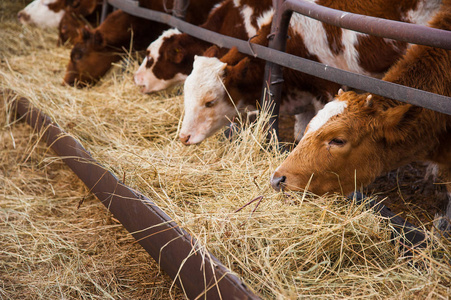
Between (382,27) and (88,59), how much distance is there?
4121mm

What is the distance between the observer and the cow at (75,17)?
22.9 feet

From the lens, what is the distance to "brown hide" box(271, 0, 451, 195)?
2576mm

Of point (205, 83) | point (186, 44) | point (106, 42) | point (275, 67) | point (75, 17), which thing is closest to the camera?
point (275, 67)

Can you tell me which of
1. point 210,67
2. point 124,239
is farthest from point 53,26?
point 124,239

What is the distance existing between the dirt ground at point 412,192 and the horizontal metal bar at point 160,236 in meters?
1.57

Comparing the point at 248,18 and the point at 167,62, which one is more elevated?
the point at 248,18

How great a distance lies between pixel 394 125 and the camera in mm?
2590

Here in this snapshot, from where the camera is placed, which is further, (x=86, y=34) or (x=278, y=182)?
(x=86, y=34)

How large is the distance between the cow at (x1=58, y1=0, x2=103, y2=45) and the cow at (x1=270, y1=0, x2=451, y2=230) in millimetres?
5272

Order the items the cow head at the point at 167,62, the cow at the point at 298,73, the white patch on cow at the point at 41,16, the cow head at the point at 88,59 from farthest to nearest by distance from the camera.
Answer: the white patch on cow at the point at 41,16
the cow head at the point at 88,59
the cow head at the point at 167,62
the cow at the point at 298,73

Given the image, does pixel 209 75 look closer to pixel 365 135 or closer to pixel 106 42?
pixel 365 135

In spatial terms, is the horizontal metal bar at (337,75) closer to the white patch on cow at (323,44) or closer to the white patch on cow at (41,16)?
the white patch on cow at (323,44)

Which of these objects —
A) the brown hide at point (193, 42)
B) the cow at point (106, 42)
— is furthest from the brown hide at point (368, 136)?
the cow at point (106, 42)

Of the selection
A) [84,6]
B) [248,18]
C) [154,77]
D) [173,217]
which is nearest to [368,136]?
[173,217]
